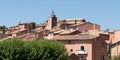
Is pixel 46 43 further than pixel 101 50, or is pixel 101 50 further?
pixel 101 50

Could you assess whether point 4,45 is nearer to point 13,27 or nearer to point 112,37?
point 112,37

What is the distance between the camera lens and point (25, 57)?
57531 mm

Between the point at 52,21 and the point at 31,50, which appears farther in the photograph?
the point at 52,21

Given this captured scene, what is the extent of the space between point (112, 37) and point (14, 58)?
31994mm

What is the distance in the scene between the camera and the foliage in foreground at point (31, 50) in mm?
57500

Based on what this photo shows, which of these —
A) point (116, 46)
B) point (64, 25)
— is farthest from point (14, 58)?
point (64, 25)

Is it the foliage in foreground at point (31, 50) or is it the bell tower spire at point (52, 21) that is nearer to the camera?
the foliage in foreground at point (31, 50)

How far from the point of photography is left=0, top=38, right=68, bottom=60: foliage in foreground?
5750cm

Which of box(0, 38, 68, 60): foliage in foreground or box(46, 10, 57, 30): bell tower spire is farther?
box(46, 10, 57, 30): bell tower spire

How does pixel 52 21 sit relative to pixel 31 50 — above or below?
above

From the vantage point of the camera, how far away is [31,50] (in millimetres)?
58625

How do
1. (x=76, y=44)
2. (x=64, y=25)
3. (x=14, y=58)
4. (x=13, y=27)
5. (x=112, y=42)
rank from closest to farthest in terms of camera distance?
(x=14, y=58), (x=76, y=44), (x=112, y=42), (x=64, y=25), (x=13, y=27)

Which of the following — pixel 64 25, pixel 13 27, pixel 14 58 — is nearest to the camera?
pixel 14 58

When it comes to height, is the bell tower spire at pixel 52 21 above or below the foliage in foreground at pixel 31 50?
above
